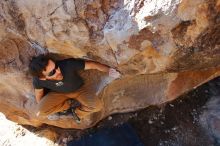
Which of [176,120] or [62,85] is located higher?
[62,85]

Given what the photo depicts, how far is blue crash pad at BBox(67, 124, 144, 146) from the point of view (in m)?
4.51

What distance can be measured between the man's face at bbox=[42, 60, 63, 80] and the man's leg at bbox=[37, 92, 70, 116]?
0.42m

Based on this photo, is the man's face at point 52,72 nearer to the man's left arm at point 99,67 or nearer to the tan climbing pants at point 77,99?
the man's left arm at point 99,67

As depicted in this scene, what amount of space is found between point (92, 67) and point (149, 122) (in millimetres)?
1353

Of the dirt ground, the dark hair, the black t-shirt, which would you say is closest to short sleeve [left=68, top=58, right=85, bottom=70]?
the black t-shirt

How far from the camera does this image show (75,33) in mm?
3195

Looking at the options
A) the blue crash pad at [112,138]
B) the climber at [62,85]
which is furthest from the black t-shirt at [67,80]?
the blue crash pad at [112,138]

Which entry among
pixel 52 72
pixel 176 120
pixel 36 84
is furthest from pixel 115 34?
pixel 176 120

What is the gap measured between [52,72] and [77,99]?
27.7 inches

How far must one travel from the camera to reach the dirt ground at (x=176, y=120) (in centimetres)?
440

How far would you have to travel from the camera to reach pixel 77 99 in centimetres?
396

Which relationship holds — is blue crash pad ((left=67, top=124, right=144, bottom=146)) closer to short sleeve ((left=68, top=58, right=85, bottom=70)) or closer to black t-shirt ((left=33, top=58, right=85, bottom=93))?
black t-shirt ((left=33, top=58, right=85, bottom=93))

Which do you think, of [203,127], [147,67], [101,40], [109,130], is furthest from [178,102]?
[101,40]

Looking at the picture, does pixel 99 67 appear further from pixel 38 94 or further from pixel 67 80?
pixel 38 94
